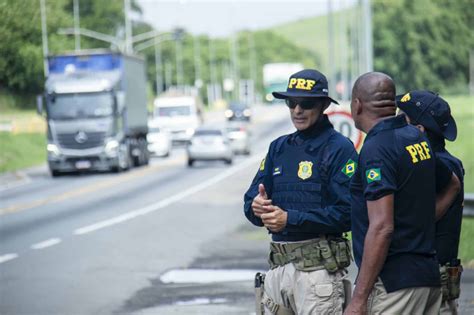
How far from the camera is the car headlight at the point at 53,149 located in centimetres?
3859

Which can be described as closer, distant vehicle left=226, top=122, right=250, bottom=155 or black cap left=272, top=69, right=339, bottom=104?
black cap left=272, top=69, right=339, bottom=104

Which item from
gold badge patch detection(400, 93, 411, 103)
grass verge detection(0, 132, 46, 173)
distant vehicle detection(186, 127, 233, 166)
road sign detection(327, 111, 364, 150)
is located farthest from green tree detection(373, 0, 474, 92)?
gold badge patch detection(400, 93, 411, 103)

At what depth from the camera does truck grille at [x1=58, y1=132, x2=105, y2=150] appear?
126 feet

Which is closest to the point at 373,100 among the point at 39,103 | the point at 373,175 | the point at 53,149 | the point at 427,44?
the point at 373,175

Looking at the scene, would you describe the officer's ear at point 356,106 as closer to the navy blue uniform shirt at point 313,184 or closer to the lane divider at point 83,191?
the navy blue uniform shirt at point 313,184

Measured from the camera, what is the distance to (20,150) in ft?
180

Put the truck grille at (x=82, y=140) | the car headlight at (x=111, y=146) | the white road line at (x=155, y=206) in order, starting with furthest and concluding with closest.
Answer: the car headlight at (x=111, y=146) < the truck grille at (x=82, y=140) < the white road line at (x=155, y=206)

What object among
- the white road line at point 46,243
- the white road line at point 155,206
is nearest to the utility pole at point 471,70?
the white road line at point 155,206

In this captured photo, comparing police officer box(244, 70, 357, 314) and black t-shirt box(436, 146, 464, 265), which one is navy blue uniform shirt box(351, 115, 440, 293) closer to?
police officer box(244, 70, 357, 314)

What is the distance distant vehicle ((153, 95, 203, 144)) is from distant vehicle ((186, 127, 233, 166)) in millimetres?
17400

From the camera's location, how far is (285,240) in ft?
20.4

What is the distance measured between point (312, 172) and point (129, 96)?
3486 cm

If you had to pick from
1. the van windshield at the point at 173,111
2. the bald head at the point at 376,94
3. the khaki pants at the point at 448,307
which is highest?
the bald head at the point at 376,94

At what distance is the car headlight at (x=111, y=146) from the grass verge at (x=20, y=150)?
8.07 metres
